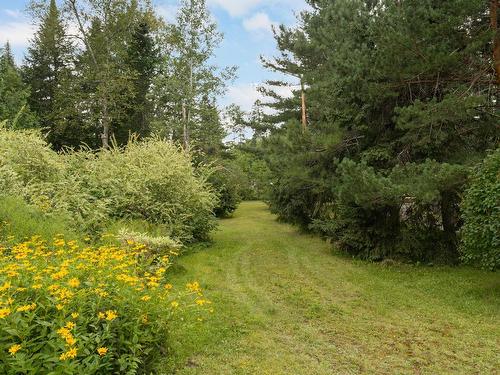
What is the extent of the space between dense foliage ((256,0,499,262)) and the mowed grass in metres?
1.17

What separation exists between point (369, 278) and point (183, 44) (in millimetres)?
17230

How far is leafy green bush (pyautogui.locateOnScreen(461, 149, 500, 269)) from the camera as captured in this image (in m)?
6.04

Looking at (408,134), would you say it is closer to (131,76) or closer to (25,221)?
(25,221)

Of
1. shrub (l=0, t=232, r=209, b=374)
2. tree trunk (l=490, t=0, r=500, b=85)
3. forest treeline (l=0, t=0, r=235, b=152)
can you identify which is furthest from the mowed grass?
forest treeline (l=0, t=0, r=235, b=152)

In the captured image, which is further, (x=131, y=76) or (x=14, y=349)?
(x=131, y=76)

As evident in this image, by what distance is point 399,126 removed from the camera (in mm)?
7879

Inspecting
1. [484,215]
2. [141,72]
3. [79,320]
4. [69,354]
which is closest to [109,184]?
[79,320]

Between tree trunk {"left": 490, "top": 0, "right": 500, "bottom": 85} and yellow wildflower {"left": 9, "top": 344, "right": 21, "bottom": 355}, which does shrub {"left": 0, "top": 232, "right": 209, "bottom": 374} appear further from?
tree trunk {"left": 490, "top": 0, "right": 500, "bottom": 85}

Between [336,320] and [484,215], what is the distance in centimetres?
290

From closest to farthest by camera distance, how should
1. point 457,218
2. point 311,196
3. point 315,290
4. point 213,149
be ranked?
point 315,290 < point 457,218 < point 311,196 < point 213,149

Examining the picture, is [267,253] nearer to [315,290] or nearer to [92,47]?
[315,290]

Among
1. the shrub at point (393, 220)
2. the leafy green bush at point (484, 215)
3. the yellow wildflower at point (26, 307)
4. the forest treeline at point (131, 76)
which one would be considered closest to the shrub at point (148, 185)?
the shrub at point (393, 220)

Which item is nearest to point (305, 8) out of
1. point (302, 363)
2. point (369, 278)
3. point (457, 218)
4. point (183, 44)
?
point (183, 44)

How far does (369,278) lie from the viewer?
802 centimetres
